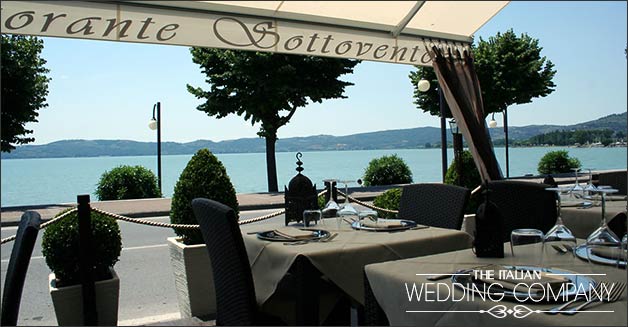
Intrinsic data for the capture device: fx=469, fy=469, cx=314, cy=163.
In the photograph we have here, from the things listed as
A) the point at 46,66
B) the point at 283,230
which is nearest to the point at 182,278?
the point at 283,230

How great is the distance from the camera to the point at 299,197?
327 centimetres

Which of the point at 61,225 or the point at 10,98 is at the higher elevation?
the point at 10,98

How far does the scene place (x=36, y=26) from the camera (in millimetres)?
2756

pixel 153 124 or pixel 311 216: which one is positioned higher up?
pixel 153 124

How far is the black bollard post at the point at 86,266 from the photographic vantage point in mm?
3332

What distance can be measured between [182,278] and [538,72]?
79.9ft

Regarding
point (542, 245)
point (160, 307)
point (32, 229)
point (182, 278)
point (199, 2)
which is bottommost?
point (160, 307)

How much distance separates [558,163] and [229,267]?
2383cm

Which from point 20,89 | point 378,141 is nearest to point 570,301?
point 378,141

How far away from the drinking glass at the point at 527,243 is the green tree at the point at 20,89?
16.7 m

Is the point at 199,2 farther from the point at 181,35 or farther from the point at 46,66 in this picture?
the point at 46,66

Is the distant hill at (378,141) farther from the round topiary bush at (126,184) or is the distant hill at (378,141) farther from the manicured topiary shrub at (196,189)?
the round topiary bush at (126,184)

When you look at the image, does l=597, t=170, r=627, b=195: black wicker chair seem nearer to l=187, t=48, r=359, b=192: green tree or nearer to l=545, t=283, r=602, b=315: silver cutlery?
l=545, t=283, r=602, b=315: silver cutlery

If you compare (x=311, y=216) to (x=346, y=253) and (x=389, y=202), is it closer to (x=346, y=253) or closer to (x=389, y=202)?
(x=346, y=253)
